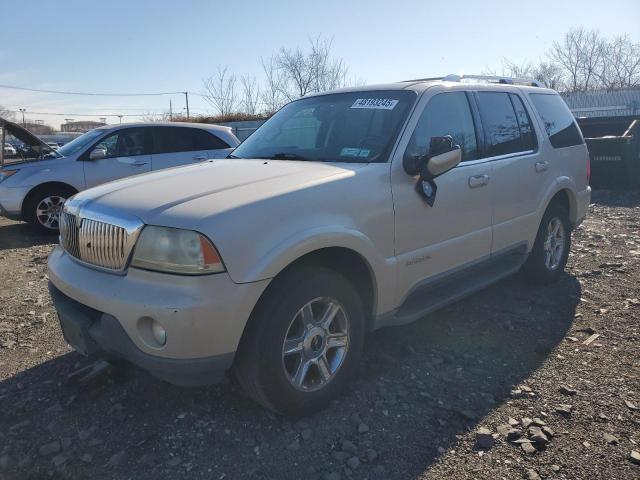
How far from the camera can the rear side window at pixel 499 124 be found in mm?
4012

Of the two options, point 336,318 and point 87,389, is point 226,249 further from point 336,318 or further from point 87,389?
point 87,389

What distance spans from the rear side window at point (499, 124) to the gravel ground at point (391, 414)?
4.58 feet

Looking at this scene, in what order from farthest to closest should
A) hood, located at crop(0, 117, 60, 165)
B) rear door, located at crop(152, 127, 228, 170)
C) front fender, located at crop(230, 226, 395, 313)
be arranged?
rear door, located at crop(152, 127, 228, 170) < hood, located at crop(0, 117, 60, 165) < front fender, located at crop(230, 226, 395, 313)

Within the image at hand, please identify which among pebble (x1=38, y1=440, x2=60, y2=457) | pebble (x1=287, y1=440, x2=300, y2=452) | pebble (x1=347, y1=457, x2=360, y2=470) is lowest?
pebble (x1=347, y1=457, x2=360, y2=470)

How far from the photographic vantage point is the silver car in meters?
7.63

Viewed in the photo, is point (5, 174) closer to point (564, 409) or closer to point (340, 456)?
point (340, 456)

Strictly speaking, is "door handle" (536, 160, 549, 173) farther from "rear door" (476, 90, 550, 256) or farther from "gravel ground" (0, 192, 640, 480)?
"gravel ground" (0, 192, 640, 480)

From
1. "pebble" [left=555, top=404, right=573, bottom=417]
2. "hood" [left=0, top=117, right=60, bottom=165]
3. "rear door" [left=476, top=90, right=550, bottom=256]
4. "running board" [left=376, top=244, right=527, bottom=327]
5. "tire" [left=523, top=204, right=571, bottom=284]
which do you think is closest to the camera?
"pebble" [left=555, top=404, right=573, bottom=417]

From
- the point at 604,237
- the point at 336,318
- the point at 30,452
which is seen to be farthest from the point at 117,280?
the point at 604,237

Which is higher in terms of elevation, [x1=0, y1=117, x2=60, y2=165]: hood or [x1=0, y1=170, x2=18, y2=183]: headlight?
[x1=0, y1=117, x2=60, y2=165]: hood

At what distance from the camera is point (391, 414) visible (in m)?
2.88

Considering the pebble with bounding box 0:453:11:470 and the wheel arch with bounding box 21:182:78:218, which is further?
the wheel arch with bounding box 21:182:78:218

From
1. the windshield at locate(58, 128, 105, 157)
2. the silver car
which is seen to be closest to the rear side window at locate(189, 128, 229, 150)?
the silver car

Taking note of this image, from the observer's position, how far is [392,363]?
11.4ft
